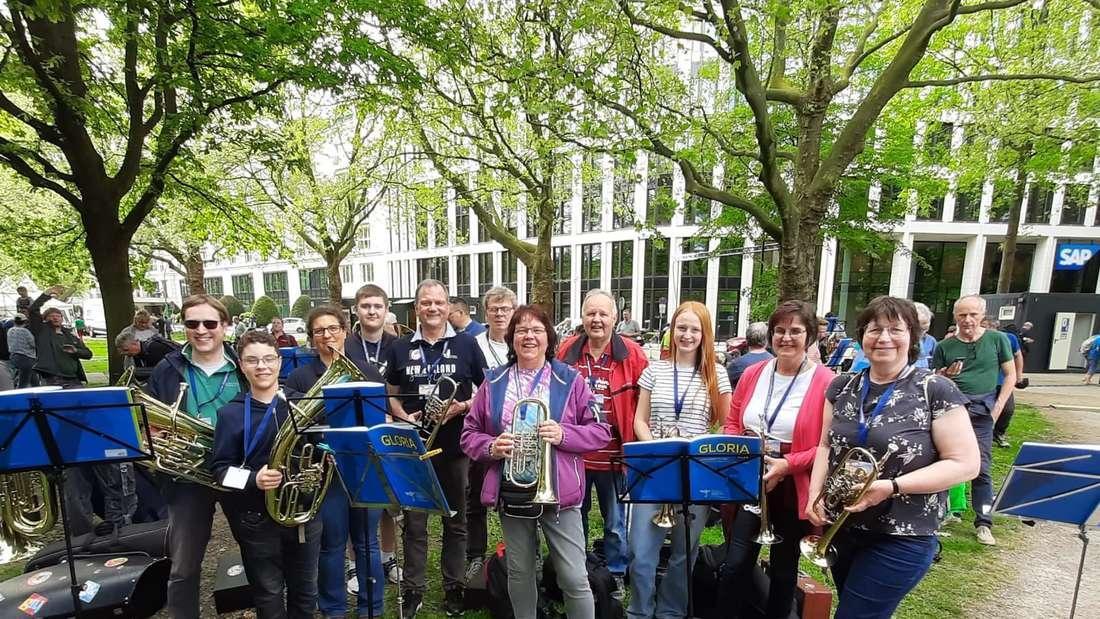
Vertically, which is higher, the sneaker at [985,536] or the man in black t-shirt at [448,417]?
the man in black t-shirt at [448,417]

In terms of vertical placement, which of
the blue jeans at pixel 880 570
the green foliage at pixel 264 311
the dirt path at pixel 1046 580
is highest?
the blue jeans at pixel 880 570

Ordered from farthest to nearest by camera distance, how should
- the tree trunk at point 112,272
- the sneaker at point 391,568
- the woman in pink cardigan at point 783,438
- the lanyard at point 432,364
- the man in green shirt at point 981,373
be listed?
the tree trunk at point 112,272, the man in green shirt at point 981,373, the sneaker at point 391,568, the lanyard at point 432,364, the woman in pink cardigan at point 783,438

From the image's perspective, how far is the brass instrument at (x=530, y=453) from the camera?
98.5 inches

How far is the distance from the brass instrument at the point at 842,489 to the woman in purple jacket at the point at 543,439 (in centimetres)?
112

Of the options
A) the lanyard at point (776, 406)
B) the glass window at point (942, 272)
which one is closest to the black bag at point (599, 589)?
the lanyard at point (776, 406)

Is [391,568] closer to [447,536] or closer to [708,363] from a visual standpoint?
[447,536]

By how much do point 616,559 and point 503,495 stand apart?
1.68 m

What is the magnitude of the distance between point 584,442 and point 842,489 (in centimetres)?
125

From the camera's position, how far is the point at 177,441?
2639 millimetres

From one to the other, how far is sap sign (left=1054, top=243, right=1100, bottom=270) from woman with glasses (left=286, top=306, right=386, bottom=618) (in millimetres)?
32679

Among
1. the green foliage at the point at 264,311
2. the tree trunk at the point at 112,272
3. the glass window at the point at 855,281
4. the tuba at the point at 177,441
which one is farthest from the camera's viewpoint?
the green foliage at the point at 264,311

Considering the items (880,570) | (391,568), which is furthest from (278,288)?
(880,570)

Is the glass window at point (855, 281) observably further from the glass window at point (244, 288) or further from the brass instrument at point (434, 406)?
the glass window at point (244, 288)

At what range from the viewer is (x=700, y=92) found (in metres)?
11.8
